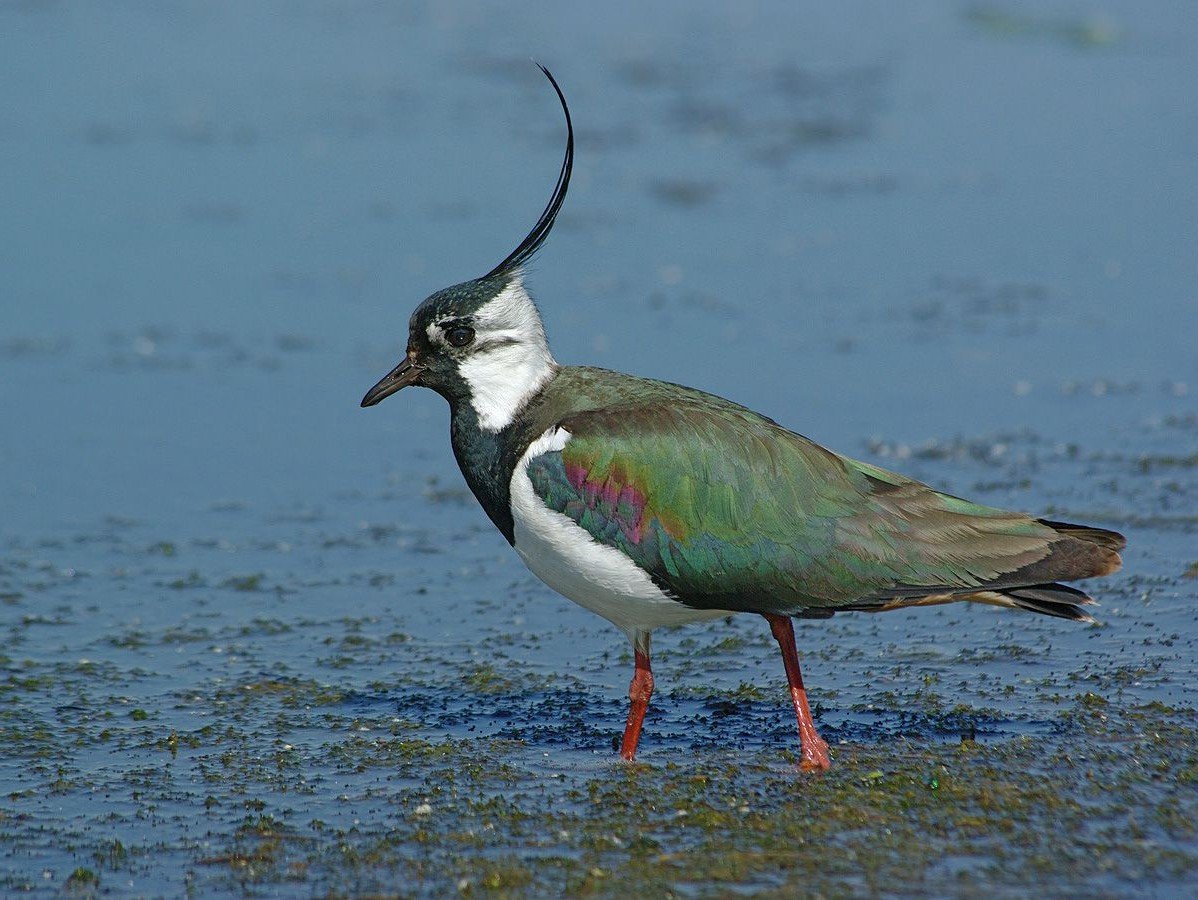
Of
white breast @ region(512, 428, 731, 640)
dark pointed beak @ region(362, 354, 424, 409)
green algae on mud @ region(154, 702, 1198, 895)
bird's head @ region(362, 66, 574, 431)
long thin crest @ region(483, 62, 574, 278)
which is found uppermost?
long thin crest @ region(483, 62, 574, 278)

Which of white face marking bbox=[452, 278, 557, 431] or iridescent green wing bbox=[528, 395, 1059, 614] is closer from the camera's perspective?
iridescent green wing bbox=[528, 395, 1059, 614]

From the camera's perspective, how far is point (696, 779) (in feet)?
19.2

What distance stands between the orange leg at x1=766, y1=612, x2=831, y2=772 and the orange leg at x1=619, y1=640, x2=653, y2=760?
491mm

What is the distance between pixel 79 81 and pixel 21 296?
5008mm

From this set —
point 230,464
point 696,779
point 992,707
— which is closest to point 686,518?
point 696,779

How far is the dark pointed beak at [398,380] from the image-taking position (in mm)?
6508

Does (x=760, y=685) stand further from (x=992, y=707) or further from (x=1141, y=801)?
(x=1141, y=801)

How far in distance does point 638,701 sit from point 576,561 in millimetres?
635

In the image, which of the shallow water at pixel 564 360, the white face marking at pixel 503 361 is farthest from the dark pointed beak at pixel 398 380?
the shallow water at pixel 564 360

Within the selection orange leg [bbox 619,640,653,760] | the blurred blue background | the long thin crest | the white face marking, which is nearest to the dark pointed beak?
the white face marking

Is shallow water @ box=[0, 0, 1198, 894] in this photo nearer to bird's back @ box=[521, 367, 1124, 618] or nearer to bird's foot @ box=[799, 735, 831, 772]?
bird's foot @ box=[799, 735, 831, 772]

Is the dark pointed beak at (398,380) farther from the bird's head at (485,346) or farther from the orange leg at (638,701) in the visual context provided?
the orange leg at (638,701)

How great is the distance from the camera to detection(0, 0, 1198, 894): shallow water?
5.52 m

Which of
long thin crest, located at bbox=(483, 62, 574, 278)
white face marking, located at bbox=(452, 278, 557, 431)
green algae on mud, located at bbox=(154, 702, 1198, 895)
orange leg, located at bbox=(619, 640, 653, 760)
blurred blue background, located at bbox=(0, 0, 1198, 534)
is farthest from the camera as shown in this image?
blurred blue background, located at bbox=(0, 0, 1198, 534)
